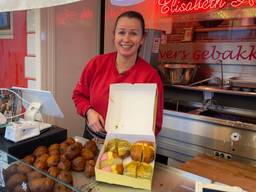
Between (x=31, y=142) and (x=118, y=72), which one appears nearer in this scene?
(x=31, y=142)

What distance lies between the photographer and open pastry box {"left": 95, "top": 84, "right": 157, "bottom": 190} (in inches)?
32.8

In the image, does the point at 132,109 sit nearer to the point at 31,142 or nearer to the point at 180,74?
the point at 31,142

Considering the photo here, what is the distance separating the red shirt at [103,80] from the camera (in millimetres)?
1207

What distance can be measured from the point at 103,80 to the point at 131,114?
0.40 meters

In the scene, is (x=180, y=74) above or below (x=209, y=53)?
below

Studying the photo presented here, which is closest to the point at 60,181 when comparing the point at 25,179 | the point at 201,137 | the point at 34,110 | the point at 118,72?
the point at 25,179

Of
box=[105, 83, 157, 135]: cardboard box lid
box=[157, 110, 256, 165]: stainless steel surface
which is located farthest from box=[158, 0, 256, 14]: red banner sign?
box=[105, 83, 157, 135]: cardboard box lid

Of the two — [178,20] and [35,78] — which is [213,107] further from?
[35,78]

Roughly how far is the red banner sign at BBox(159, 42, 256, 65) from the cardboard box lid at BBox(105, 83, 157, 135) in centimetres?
154

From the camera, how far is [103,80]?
4.16 feet

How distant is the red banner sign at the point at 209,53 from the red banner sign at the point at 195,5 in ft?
1.04

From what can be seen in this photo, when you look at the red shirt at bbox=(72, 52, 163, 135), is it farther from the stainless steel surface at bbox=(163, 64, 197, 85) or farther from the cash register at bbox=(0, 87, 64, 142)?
the stainless steel surface at bbox=(163, 64, 197, 85)

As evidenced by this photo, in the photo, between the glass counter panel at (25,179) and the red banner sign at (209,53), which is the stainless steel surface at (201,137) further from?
the glass counter panel at (25,179)

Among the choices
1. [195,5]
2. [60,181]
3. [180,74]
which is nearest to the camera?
[60,181]
